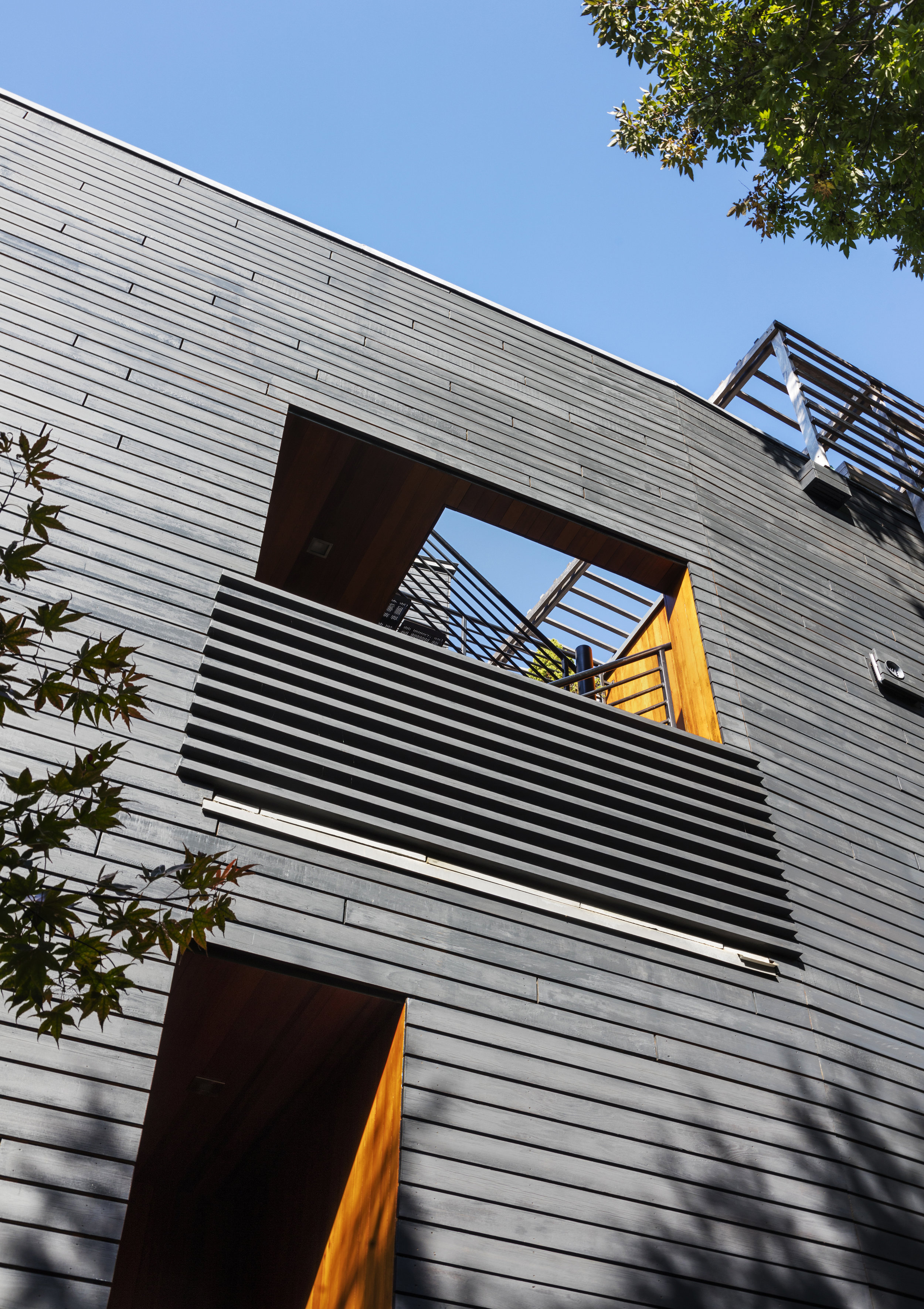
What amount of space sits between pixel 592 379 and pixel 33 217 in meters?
4.13

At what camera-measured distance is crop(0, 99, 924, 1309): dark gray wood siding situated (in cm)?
359

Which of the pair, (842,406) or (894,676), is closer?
(894,676)

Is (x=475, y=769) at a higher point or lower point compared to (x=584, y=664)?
lower

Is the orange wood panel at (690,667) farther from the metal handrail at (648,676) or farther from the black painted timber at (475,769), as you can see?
the black painted timber at (475,769)

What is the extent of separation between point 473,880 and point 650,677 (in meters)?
3.53

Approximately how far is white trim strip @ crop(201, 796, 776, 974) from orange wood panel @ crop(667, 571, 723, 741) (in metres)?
1.47

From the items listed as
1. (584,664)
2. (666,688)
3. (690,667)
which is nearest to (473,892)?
(690,667)

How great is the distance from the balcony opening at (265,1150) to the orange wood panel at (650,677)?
10.7ft

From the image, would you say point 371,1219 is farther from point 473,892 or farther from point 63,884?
point 63,884

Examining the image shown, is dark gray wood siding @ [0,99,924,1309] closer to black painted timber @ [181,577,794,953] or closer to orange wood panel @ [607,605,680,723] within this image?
black painted timber @ [181,577,794,953]

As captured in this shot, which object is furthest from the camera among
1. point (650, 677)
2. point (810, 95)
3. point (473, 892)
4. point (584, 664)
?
point (584, 664)

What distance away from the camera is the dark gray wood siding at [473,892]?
3588 mm

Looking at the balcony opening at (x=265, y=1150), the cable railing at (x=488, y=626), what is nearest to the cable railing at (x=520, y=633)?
the cable railing at (x=488, y=626)

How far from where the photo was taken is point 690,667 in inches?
263
